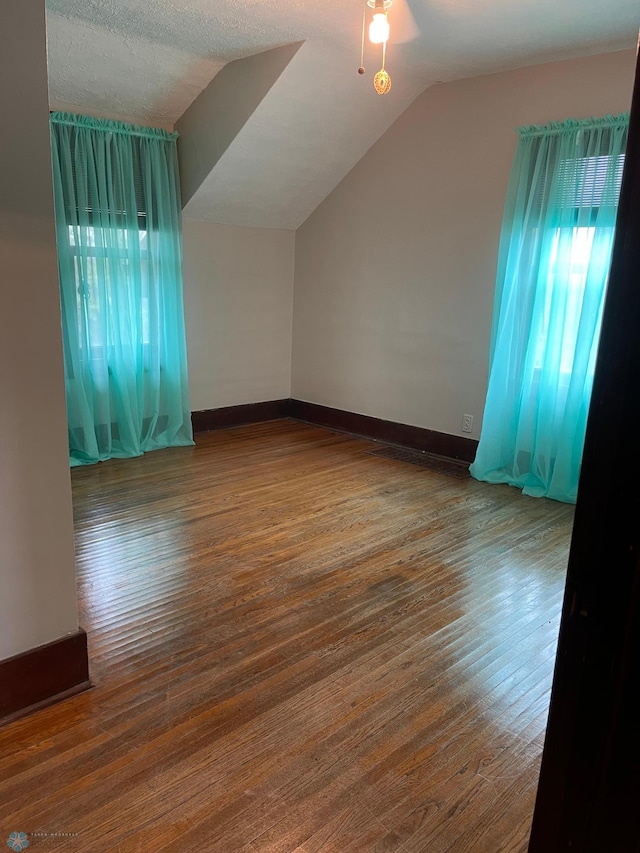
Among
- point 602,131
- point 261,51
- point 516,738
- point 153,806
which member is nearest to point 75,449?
point 261,51

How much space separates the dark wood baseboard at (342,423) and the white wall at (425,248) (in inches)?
3.0

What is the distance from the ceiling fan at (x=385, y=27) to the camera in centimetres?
258

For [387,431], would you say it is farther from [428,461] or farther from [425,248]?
[425,248]

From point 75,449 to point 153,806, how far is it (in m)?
3.17

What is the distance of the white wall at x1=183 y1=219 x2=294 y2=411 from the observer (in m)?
5.02

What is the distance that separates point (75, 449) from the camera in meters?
4.36

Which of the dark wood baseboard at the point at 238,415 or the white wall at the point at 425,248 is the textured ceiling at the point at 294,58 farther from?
the dark wood baseboard at the point at 238,415

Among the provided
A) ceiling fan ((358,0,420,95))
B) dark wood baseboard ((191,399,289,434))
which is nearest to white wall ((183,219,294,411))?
dark wood baseboard ((191,399,289,434))

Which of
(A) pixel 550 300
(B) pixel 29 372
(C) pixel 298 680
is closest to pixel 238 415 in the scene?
(A) pixel 550 300

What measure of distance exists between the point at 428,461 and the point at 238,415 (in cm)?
183

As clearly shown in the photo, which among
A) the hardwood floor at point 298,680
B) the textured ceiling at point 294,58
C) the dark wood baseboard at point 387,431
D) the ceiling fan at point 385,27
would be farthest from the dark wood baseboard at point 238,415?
the ceiling fan at point 385,27

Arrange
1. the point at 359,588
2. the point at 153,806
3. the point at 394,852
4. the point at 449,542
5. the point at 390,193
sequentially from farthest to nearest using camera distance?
the point at 390,193, the point at 449,542, the point at 359,588, the point at 153,806, the point at 394,852

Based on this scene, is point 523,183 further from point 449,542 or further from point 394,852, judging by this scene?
point 394,852

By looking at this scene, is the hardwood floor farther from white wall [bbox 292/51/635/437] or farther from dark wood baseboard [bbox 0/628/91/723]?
white wall [bbox 292/51/635/437]
